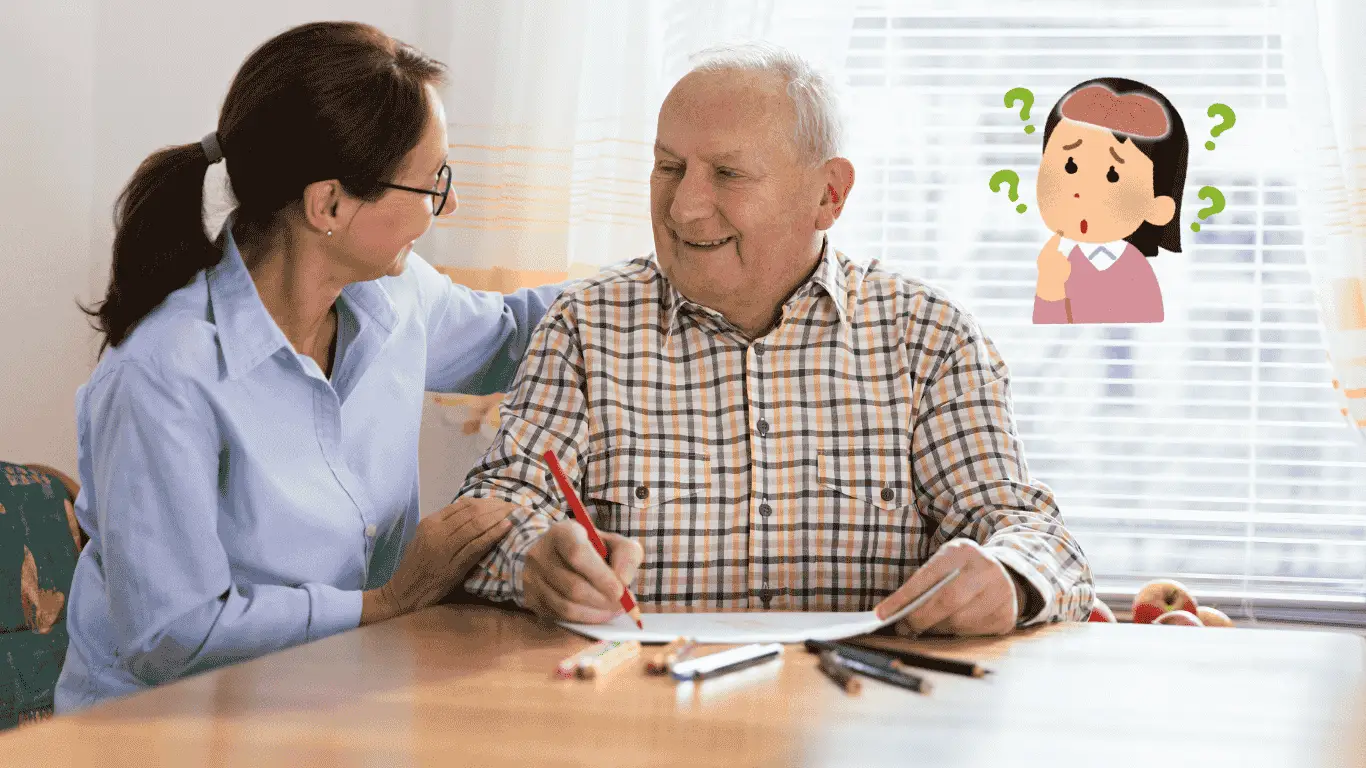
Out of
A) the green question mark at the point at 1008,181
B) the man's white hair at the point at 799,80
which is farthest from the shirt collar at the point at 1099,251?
the man's white hair at the point at 799,80

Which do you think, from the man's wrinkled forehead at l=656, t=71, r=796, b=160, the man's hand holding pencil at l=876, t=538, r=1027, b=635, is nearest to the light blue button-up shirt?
the man's wrinkled forehead at l=656, t=71, r=796, b=160

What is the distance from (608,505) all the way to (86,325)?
1.38 metres

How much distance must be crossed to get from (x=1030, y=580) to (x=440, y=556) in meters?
0.67

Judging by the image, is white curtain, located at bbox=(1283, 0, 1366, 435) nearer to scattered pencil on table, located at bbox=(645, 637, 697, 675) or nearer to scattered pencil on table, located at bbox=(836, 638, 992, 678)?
scattered pencil on table, located at bbox=(836, 638, 992, 678)

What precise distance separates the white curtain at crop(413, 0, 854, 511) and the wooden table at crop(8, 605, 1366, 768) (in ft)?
3.83

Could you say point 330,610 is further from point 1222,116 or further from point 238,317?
point 1222,116

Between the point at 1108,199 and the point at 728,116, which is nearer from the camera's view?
the point at 728,116

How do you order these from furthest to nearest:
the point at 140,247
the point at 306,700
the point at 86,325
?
1. the point at 86,325
2. the point at 140,247
3. the point at 306,700

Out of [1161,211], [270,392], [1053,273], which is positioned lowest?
[270,392]

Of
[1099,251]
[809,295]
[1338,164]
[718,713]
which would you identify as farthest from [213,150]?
[1338,164]

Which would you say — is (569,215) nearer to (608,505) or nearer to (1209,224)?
(608,505)

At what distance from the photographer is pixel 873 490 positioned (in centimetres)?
169

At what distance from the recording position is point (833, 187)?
5.97 feet

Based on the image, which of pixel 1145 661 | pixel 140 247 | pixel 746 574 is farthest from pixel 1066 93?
pixel 140 247
